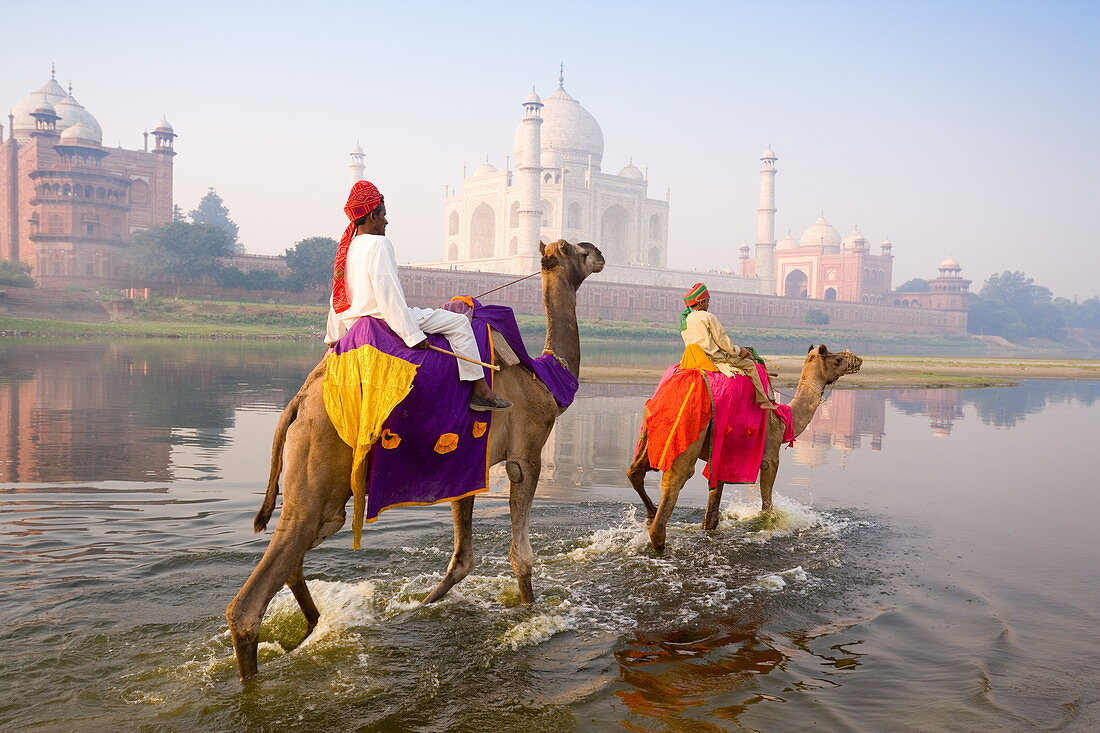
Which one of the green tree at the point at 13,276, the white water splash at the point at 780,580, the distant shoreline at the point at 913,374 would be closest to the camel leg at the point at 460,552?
the white water splash at the point at 780,580

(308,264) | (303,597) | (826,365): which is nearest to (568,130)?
(308,264)

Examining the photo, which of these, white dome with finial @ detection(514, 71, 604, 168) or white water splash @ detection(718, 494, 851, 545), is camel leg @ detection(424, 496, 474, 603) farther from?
white dome with finial @ detection(514, 71, 604, 168)

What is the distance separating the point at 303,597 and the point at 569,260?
2.18m

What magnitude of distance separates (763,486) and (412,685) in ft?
10.8

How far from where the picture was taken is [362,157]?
68.4 meters

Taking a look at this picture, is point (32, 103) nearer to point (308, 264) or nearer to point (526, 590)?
point (308, 264)

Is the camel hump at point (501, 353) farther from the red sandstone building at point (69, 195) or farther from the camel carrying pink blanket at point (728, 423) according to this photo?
the red sandstone building at point (69, 195)

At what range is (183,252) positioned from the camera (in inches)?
1756

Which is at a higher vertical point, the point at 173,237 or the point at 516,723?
the point at 173,237

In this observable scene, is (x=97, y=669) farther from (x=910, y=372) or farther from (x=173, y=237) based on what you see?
(x=173, y=237)

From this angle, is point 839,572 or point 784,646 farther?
point 839,572

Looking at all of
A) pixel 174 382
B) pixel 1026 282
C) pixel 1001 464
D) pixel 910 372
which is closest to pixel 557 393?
pixel 1001 464

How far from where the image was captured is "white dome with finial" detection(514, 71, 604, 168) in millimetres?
68938

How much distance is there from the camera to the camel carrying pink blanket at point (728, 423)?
5.41 m
